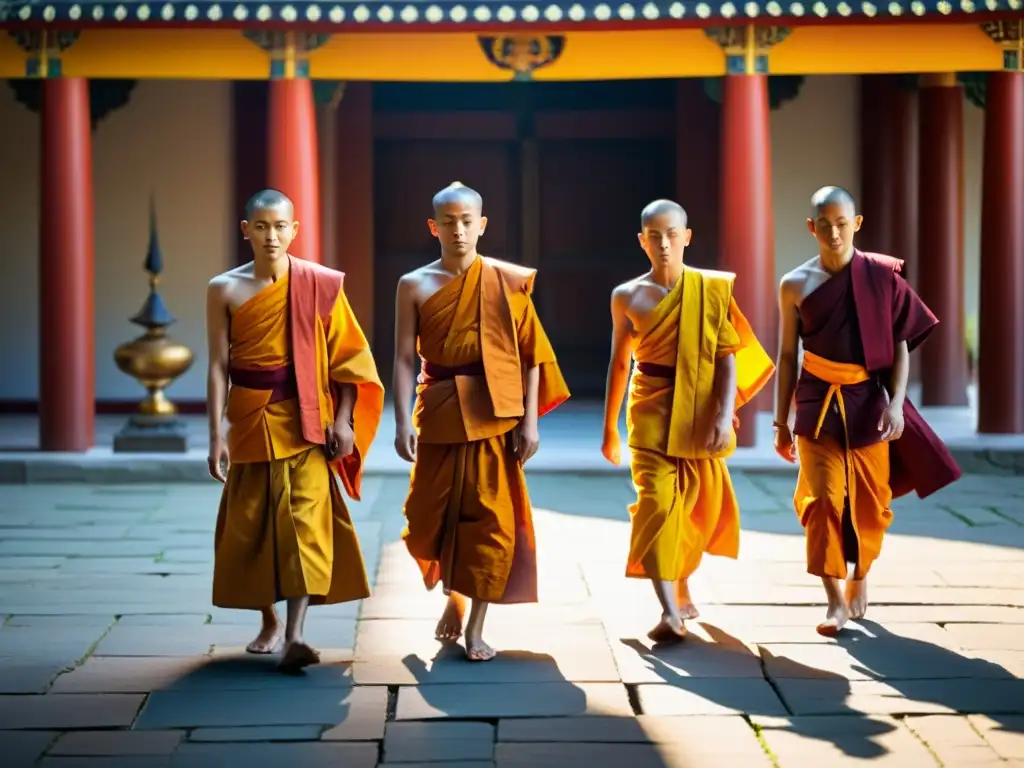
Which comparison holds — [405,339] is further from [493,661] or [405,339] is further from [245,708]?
[245,708]

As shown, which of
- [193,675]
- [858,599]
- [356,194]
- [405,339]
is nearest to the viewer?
[193,675]

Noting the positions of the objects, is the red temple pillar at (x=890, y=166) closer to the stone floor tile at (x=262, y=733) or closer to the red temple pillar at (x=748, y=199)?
the red temple pillar at (x=748, y=199)

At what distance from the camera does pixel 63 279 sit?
952cm

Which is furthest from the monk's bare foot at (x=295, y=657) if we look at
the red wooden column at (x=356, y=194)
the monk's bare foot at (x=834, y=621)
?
the red wooden column at (x=356, y=194)

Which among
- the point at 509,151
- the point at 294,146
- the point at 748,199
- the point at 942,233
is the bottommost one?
the point at 942,233

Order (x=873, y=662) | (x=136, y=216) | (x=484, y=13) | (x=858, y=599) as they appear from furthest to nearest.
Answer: (x=136, y=216), (x=484, y=13), (x=858, y=599), (x=873, y=662)

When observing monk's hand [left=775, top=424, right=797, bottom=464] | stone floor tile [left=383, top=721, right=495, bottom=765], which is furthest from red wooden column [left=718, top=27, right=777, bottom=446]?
stone floor tile [left=383, top=721, right=495, bottom=765]

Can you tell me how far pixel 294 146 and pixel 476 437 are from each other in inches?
203

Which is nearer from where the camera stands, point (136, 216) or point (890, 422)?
point (890, 422)

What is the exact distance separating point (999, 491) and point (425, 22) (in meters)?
4.32

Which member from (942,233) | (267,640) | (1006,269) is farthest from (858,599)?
(942,233)

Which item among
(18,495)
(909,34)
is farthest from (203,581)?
(909,34)

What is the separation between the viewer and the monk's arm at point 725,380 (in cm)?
538

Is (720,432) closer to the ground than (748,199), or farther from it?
closer to the ground
